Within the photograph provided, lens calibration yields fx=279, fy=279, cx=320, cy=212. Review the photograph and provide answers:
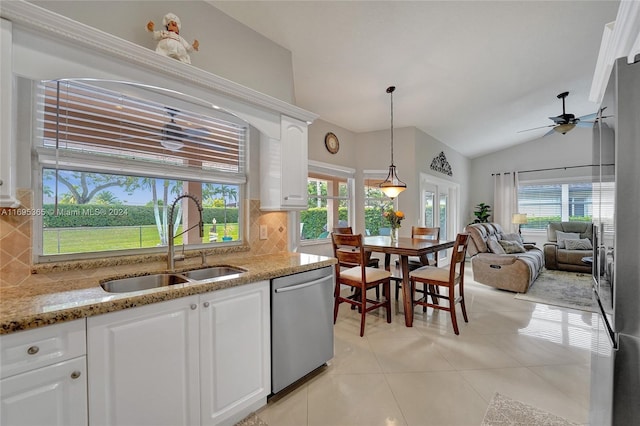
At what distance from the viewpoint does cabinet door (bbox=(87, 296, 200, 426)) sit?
116cm

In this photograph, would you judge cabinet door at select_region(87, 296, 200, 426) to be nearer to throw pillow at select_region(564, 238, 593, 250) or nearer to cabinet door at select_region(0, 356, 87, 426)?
cabinet door at select_region(0, 356, 87, 426)

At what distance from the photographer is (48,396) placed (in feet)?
3.46

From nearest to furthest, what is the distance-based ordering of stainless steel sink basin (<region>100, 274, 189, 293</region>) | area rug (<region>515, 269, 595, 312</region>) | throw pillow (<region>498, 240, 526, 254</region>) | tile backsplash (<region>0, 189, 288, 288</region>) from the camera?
tile backsplash (<region>0, 189, 288, 288</region>), stainless steel sink basin (<region>100, 274, 189, 293</region>), area rug (<region>515, 269, 595, 312</region>), throw pillow (<region>498, 240, 526, 254</region>)

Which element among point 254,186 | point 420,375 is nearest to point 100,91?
point 254,186

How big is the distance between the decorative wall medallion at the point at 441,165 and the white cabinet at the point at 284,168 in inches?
163

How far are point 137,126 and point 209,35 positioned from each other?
3.04 feet

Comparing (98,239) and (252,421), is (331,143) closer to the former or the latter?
(98,239)

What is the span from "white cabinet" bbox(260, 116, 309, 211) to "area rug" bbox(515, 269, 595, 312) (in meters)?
3.81

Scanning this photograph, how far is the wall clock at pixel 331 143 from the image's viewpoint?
4.48 metres

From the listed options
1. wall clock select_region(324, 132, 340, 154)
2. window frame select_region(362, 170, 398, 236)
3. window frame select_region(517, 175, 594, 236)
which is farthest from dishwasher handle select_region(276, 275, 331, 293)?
window frame select_region(517, 175, 594, 236)

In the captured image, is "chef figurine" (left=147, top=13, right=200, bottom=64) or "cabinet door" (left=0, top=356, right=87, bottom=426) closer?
"cabinet door" (left=0, top=356, right=87, bottom=426)

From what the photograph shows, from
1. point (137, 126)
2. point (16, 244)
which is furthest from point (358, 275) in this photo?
point (16, 244)

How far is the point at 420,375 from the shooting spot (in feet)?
7.12

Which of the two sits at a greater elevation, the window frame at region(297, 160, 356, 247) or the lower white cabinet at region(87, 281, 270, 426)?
the window frame at region(297, 160, 356, 247)
